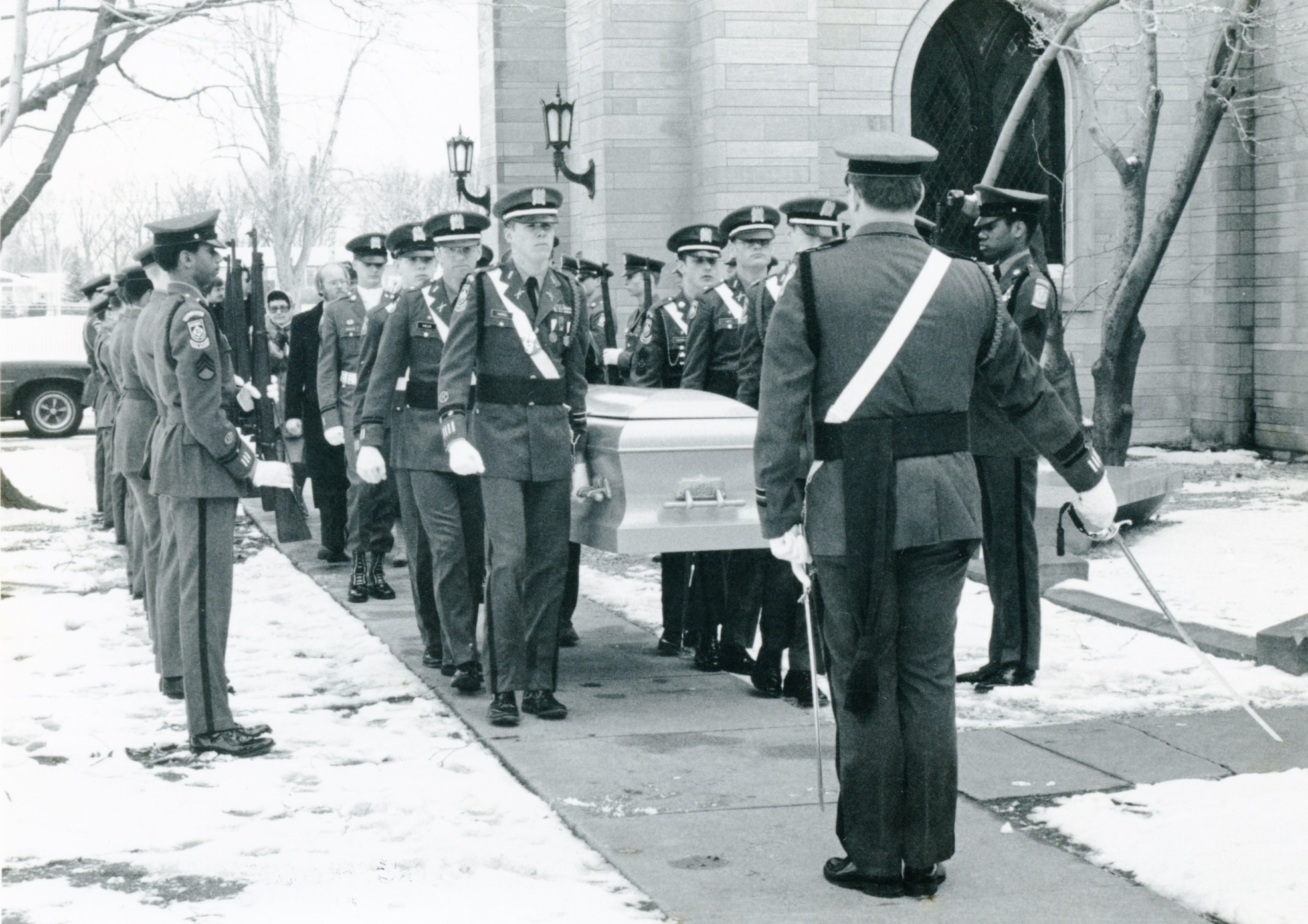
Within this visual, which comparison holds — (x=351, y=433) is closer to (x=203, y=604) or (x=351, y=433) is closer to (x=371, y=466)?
(x=371, y=466)

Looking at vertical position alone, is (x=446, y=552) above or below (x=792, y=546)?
below

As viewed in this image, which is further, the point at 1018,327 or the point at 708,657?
the point at 708,657

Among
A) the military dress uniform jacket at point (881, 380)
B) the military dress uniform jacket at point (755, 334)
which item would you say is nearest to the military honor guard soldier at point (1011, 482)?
the military dress uniform jacket at point (755, 334)

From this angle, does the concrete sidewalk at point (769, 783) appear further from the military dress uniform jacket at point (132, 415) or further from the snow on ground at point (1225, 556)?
the snow on ground at point (1225, 556)

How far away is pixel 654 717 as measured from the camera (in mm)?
6797

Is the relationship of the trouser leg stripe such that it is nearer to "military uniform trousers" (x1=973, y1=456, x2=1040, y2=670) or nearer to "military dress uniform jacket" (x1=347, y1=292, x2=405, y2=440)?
"military dress uniform jacket" (x1=347, y1=292, x2=405, y2=440)

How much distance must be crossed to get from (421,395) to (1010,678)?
2763 mm

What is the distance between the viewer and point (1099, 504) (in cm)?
494

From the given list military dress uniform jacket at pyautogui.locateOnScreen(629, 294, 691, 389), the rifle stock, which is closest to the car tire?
the rifle stock

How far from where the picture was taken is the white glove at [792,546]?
15.3 ft

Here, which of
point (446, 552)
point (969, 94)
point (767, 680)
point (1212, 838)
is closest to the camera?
point (1212, 838)

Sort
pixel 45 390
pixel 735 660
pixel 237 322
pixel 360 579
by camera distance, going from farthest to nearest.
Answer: pixel 45 390 → pixel 360 579 → pixel 735 660 → pixel 237 322

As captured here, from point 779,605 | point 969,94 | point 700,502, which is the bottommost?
point 779,605

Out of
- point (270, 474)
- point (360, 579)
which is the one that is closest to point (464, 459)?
point (270, 474)
